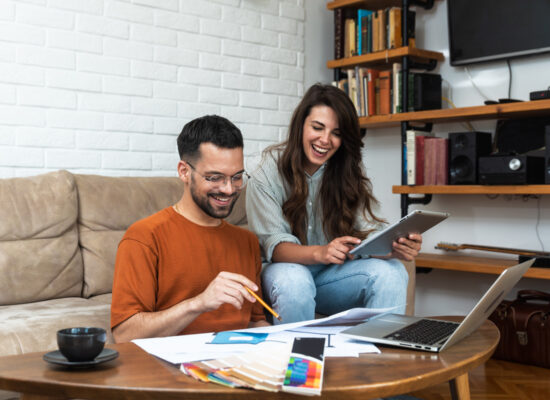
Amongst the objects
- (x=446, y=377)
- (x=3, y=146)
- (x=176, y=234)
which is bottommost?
(x=446, y=377)

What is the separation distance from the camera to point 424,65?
3484 millimetres

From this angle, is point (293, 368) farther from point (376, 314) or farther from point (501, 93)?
point (501, 93)

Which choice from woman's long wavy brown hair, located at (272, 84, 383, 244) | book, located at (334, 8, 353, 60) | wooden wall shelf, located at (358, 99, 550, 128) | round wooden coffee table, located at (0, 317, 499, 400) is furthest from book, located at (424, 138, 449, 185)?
round wooden coffee table, located at (0, 317, 499, 400)

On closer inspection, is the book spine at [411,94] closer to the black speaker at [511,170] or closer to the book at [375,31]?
the book at [375,31]

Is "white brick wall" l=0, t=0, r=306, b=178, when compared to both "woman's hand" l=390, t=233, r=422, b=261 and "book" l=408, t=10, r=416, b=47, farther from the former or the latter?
"woman's hand" l=390, t=233, r=422, b=261

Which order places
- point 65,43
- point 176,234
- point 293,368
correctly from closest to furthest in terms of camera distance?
point 293,368 → point 176,234 → point 65,43

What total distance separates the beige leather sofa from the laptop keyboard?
1.00m

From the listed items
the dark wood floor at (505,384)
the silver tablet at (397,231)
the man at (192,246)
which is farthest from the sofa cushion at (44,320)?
the dark wood floor at (505,384)

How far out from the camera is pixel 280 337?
1.27 m

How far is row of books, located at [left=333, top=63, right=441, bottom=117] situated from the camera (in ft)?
10.9

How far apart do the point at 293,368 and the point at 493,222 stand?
2585 mm

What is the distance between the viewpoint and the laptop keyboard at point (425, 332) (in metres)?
1.24

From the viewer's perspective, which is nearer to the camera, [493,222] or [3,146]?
[3,146]

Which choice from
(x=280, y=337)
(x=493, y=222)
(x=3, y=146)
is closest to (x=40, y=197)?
(x=3, y=146)
